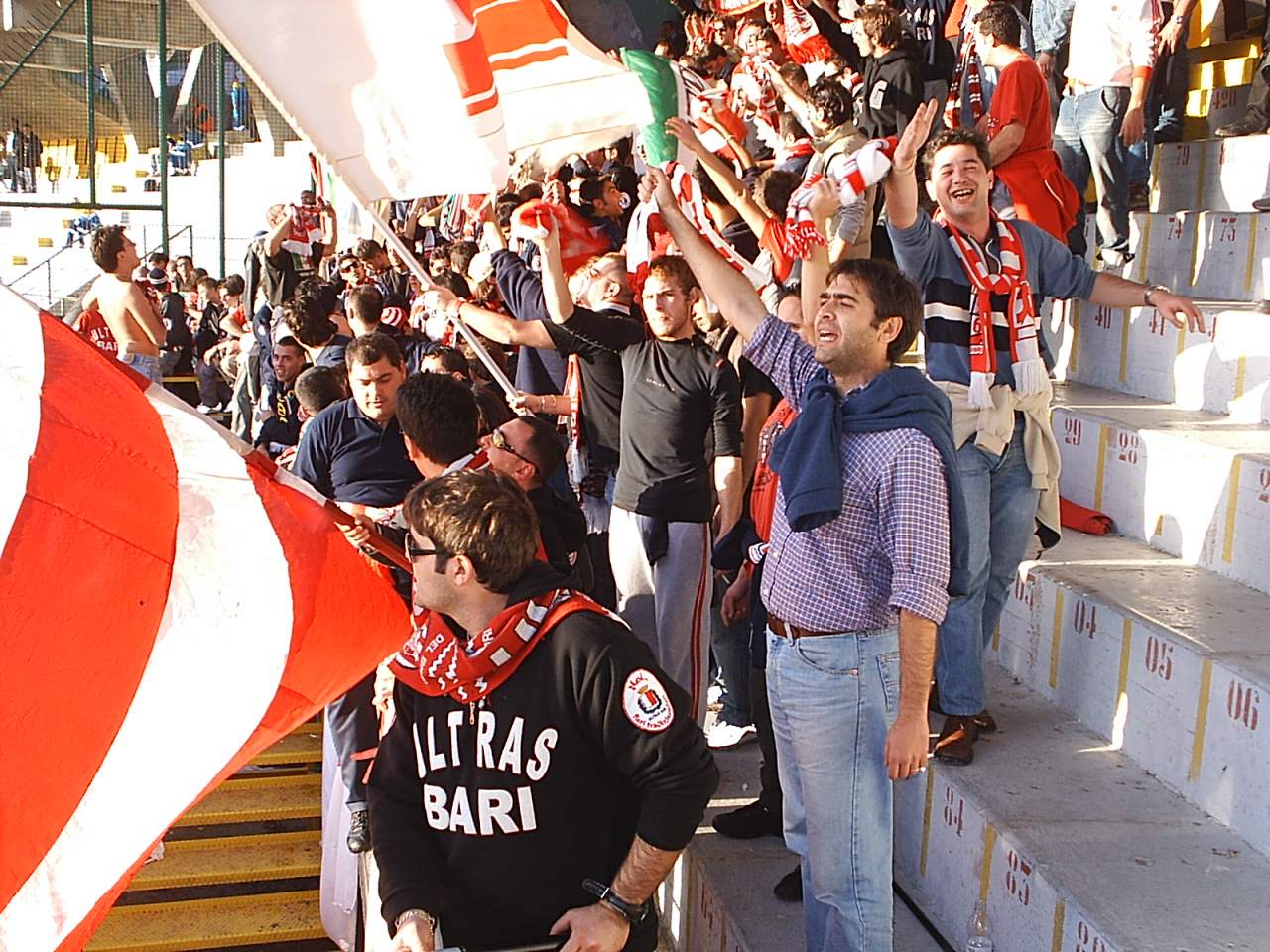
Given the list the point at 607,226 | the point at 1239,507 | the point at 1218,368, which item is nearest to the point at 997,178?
the point at 1218,368

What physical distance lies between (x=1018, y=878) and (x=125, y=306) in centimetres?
776

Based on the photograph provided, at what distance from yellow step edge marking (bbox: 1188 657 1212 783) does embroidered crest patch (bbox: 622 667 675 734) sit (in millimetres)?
1662

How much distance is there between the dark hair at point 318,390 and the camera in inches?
243

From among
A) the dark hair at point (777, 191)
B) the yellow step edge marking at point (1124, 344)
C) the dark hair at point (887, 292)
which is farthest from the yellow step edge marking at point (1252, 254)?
the dark hair at point (887, 292)

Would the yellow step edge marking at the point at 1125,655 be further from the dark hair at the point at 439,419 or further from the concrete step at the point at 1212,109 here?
the concrete step at the point at 1212,109

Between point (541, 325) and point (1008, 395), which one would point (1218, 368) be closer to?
point (1008, 395)

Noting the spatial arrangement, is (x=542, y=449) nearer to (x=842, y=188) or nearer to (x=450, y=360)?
(x=842, y=188)

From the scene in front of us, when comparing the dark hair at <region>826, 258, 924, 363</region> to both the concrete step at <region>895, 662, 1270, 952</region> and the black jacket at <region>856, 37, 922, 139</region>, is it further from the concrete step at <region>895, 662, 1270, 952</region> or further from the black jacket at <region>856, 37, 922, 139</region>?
the black jacket at <region>856, 37, 922, 139</region>

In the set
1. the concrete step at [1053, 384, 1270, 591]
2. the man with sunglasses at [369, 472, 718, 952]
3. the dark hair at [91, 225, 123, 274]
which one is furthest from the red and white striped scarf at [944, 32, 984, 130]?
the man with sunglasses at [369, 472, 718, 952]

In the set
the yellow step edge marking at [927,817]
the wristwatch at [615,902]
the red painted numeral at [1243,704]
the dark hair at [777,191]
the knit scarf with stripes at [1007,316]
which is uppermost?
the dark hair at [777,191]

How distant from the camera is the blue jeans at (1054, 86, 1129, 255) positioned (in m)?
6.86

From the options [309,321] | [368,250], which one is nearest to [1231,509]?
[309,321]

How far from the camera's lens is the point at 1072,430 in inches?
228

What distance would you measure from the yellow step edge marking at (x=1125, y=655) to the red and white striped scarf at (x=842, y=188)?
1499 millimetres
